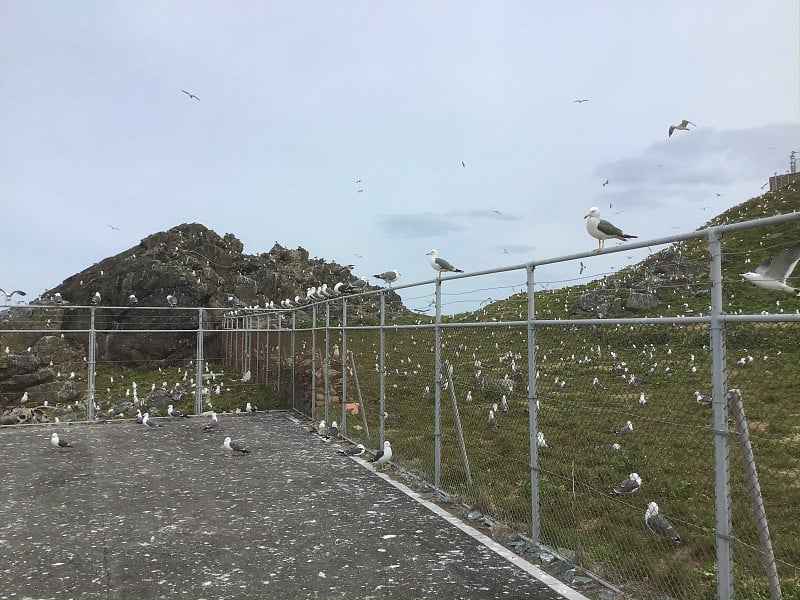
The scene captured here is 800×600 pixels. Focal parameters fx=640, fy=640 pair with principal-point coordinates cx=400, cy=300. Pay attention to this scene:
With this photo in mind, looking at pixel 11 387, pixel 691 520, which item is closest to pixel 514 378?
pixel 691 520

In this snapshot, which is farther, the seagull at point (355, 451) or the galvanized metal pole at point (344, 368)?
the galvanized metal pole at point (344, 368)

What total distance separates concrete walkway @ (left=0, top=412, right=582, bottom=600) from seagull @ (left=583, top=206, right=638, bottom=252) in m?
3.01

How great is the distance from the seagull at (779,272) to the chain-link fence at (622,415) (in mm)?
141

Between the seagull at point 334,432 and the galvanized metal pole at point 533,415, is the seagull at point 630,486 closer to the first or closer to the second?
the galvanized metal pole at point 533,415

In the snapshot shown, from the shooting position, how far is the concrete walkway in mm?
5012

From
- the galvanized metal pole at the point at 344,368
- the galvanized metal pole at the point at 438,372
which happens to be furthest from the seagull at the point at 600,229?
the galvanized metal pole at the point at 344,368

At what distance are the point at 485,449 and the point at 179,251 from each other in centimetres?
2908

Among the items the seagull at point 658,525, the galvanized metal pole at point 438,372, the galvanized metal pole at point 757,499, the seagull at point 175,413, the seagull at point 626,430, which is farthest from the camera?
the seagull at point 175,413

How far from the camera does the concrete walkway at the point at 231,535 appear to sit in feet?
16.4

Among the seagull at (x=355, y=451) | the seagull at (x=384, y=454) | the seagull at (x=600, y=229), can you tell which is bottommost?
the seagull at (x=355, y=451)

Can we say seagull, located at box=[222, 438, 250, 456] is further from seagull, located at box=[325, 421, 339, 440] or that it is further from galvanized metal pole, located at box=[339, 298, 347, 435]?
galvanized metal pole, located at box=[339, 298, 347, 435]

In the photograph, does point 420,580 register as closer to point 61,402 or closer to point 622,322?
point 622,322

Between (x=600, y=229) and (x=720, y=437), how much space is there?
263 centimetres

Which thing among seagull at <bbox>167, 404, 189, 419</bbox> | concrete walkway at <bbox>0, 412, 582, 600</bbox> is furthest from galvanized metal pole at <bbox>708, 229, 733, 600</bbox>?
seagull at <bbox>167, 404, 189, 419</bbox>
